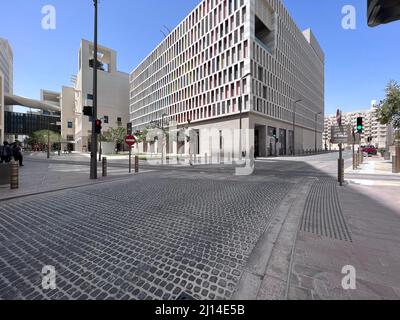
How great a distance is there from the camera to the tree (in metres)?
17.3

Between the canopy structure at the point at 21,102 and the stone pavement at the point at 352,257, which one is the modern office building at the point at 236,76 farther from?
Answer: the canopy structure at the point at 21,102

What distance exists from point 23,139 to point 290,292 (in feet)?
415

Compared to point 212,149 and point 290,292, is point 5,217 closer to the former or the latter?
point 290,292

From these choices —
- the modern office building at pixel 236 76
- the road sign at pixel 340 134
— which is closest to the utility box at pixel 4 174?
the road sign at pixel 340 134

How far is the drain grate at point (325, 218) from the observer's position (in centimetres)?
429

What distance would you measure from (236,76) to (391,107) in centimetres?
2367

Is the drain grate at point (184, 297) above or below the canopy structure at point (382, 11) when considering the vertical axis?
below

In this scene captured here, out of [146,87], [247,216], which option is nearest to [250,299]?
[247,216]

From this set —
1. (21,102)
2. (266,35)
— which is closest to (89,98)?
(21,102)

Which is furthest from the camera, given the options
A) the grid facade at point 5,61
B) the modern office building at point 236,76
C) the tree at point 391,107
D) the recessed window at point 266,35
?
the grid facade at point 5,61

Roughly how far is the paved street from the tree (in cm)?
1606

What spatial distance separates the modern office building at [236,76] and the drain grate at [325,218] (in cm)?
2002
